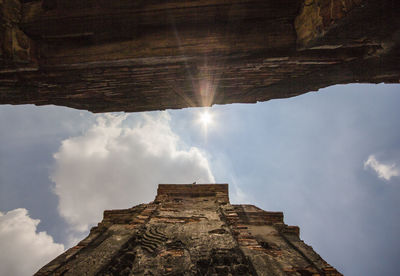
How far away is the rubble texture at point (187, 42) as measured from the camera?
183cm

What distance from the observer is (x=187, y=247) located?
134 inches

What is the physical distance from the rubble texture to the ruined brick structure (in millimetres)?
3014

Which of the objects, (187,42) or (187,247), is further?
(187,247)

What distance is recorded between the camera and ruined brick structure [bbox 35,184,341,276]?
2961mm

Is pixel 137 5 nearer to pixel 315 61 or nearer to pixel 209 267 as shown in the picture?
pixel 315 61

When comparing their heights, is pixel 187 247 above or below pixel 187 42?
below

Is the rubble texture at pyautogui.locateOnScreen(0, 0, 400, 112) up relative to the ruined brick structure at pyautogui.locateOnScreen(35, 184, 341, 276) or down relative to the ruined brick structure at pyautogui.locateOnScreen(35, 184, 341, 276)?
up

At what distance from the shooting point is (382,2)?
1322 millimetres

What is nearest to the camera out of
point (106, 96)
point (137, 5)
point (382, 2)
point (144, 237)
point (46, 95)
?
point (382, 2)

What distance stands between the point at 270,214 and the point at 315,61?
5.37 m

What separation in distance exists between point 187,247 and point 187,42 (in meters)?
3.50

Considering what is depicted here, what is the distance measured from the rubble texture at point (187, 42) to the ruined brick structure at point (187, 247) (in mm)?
3014

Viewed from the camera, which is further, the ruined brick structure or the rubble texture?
the ruined brick structure

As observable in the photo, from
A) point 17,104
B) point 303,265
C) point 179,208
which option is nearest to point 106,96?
point 17,104
